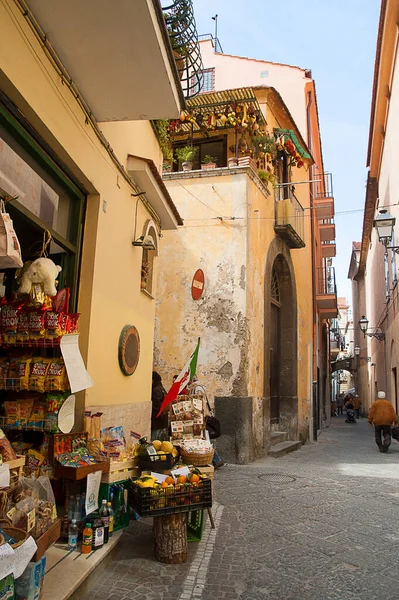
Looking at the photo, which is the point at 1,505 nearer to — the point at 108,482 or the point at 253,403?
the point at 108,482

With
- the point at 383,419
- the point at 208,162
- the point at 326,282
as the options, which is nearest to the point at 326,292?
the point at 326,282

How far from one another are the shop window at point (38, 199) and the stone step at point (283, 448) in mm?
7691

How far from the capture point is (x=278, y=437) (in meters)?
12.9

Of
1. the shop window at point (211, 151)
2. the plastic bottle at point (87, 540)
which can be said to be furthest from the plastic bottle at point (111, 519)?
the shop window at point (211, 151)

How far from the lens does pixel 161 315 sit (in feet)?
35.9

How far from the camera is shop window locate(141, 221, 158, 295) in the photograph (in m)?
7.12

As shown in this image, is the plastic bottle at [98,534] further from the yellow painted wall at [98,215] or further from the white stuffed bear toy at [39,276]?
the white stuffed bear toy at [39,276]

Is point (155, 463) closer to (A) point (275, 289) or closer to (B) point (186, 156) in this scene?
(B) point (186, 156)

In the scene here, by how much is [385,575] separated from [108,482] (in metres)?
2.41

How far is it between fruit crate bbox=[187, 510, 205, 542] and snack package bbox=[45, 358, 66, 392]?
1846mm

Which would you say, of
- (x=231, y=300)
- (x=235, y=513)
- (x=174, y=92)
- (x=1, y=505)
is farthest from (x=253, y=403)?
(x=1, y=505)

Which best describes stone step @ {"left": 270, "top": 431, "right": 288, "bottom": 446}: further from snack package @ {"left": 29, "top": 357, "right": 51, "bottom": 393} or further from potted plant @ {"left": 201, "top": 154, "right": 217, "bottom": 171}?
snack package @ {"left": 29, "top": 357, "right": 51, "bottom": 393}

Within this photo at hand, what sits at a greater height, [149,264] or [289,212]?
[289,212]

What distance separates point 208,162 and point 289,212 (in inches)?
104
